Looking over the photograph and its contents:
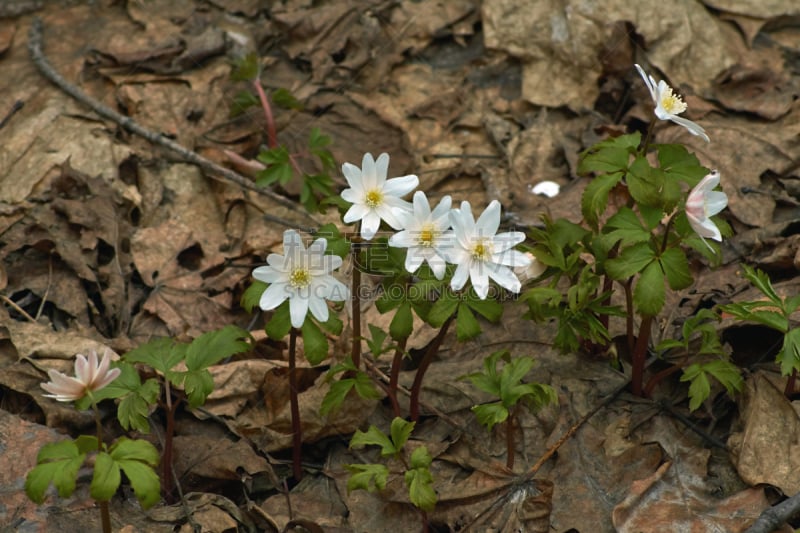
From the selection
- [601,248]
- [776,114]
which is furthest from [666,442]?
[776,114]

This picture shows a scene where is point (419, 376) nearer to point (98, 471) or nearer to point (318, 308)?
point (318, 308)

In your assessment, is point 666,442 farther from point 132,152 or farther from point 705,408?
point 132,152

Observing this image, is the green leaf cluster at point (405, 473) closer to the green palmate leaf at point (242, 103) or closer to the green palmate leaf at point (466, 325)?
the green palmate leaf at point (466, 325)

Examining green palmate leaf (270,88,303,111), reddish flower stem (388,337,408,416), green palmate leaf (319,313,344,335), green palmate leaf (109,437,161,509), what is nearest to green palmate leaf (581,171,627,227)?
reddish flower stem (388,337,408,416)

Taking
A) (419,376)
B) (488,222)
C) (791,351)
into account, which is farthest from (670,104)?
(419,376)

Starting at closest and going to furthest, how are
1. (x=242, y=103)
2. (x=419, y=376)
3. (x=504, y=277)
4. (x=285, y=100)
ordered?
(x=504, y=277), (x=419, y=376), (x=285, y=100), (x=242, y=103)

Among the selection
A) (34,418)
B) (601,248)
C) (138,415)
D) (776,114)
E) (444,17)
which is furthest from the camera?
(444,17)
